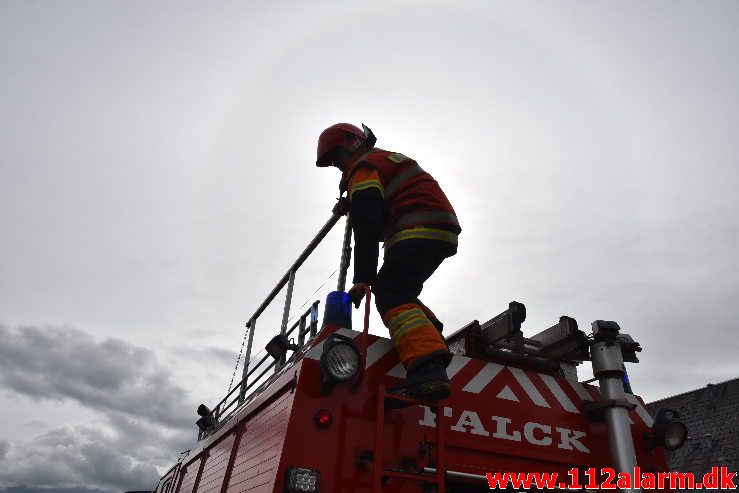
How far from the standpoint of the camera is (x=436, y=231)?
3105 millimetres

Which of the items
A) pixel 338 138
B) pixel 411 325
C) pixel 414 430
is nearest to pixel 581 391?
pixel 414 430

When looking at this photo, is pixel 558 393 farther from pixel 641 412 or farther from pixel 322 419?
pixel 322 419

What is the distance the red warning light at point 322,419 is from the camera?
8.24 feet

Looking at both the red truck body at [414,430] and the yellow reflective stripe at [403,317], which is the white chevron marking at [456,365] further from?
the yellow reflective stripe at [403,317]

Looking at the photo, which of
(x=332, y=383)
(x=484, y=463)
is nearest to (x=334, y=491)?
(x=332, y=383)

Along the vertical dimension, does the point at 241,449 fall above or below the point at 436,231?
below

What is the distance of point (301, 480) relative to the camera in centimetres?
232

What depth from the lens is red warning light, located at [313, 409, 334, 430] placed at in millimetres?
2511

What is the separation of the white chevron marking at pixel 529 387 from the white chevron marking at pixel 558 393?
0.39 feet

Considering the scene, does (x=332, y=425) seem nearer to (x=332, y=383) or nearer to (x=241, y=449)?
(x=332, y=383)

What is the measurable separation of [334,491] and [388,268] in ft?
3.89

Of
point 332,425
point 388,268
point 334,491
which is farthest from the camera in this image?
point 388,268

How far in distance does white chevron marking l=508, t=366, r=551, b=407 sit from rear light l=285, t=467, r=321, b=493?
4.75ft

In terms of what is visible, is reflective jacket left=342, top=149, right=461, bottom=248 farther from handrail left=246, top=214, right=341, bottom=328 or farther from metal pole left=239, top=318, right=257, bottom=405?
metal pole left=239, top=318, right=257, bottom=405
